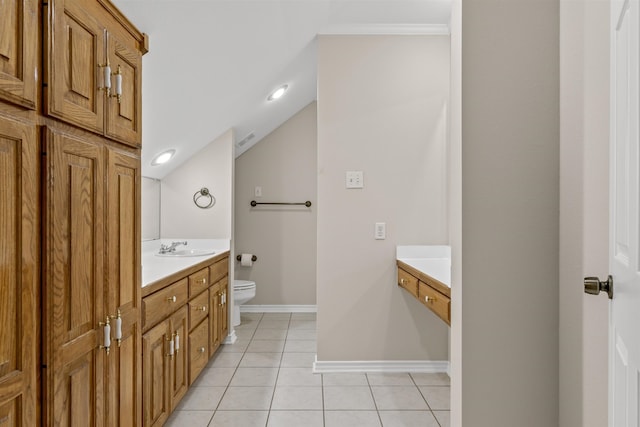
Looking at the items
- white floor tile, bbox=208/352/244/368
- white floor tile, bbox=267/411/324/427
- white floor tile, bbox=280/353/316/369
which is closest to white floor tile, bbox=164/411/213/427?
white floor tile, bbox=267/411/324/427

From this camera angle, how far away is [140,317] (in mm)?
1586

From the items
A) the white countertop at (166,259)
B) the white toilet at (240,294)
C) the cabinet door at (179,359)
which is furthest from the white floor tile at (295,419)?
the white toilet at (240,294)

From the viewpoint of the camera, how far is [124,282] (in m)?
1.42

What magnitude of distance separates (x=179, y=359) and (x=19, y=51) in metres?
1.74

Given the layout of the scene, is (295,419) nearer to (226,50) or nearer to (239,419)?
(239,419)

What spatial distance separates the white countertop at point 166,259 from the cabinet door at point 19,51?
0.97m

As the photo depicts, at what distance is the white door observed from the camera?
0.74 m

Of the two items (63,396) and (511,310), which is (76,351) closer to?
(63,396)

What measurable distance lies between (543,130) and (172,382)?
6.50ft

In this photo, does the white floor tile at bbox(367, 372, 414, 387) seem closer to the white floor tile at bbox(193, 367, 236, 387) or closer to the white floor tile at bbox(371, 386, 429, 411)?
the white floor tile at bbox(371, 386, 429, 411)

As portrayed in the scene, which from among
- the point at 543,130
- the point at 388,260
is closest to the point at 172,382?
the point at 388,260

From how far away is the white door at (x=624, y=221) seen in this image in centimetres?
74

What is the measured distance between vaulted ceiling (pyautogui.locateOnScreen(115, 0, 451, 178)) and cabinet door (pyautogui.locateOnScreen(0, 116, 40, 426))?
1.04m

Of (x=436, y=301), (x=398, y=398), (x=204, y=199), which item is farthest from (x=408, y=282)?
(x=204, y=199)
